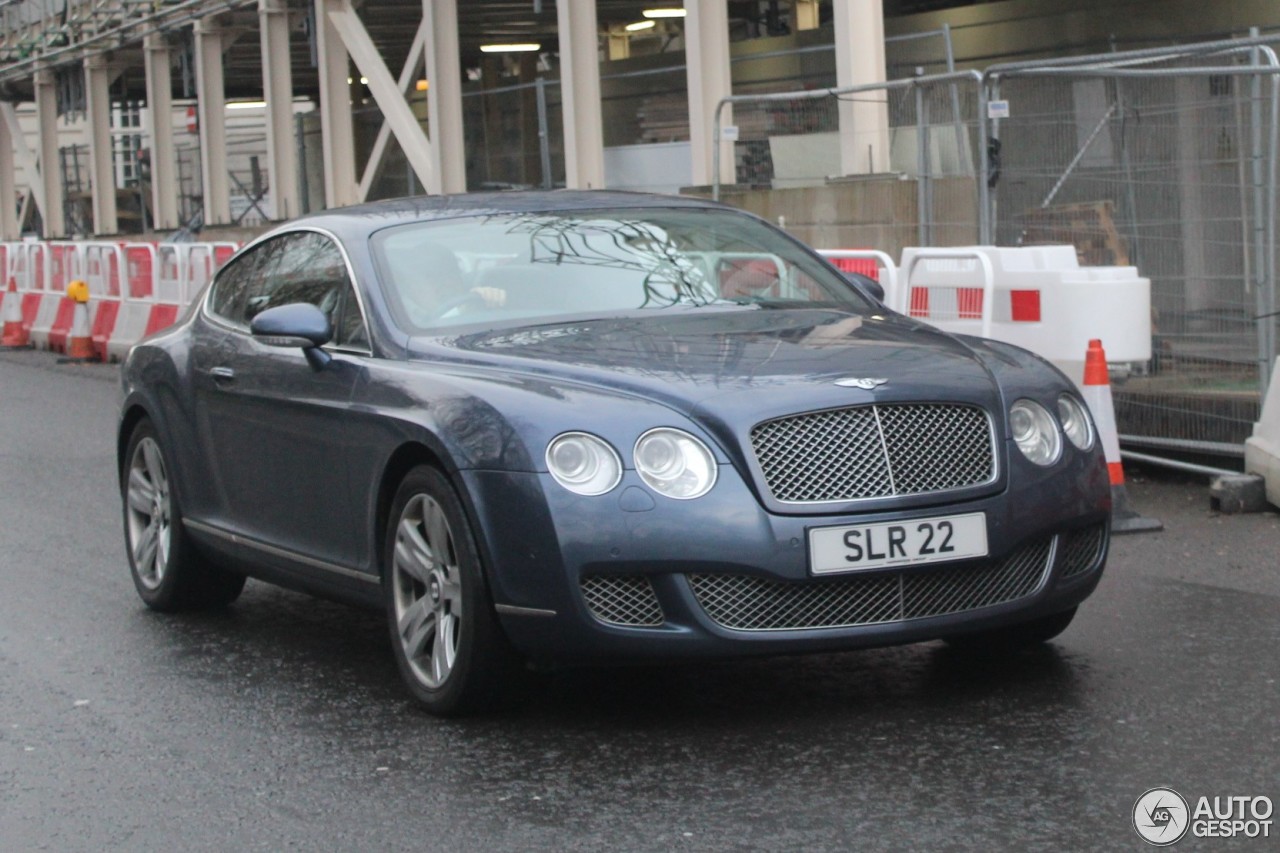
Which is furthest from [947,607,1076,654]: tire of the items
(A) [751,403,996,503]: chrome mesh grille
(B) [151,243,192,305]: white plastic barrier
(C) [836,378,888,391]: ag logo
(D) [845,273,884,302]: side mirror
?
(B) [151,243,192,305]: white plastic barrier

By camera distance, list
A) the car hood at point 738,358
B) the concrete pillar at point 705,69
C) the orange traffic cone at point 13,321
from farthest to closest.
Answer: the orange traffic cone at point 13,321 → the concrete pillar at point 705,69 → the car hood at point 738,358

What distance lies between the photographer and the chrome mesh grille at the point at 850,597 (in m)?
5.32

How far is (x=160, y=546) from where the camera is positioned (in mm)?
7703

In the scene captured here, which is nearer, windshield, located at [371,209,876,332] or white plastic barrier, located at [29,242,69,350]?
windshield, located at [371,209,876,332]

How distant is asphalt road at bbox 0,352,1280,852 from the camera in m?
4.66

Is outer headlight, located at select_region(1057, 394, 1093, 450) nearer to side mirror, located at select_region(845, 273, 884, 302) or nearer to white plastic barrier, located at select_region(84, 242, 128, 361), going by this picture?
side mirror, located at select_region(845, 273, 884, 302)

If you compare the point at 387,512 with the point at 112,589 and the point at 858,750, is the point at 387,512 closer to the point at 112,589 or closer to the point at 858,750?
the point at 858,750

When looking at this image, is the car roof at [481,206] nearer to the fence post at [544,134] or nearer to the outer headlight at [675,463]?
the outer headlight at [675,463]

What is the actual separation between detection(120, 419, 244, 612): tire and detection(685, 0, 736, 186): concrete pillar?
11.5 m

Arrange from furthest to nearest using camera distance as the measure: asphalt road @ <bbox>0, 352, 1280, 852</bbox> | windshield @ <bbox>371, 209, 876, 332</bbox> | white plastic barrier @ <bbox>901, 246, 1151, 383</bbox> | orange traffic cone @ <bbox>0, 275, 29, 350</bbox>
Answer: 1. orange traffic cone @ <bbox>0, 275, 29, 350</bbox>
2. white plastic barrier @ <bbox>901, 246, 1151, 383</bbox>
3. windshield @ <bbox>371, 209, 876, 332</bbox>
4. asphalt road @ <bbox>0, 352, 1280, 852</bbox>

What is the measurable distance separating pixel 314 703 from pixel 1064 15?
18962 millimetres

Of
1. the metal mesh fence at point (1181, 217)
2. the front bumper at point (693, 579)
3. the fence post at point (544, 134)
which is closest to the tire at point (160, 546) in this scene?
the front bumper at point (693, 579)

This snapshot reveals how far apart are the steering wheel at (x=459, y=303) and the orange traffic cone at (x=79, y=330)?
16.1m

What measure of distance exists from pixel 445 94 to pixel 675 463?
19451 mm
